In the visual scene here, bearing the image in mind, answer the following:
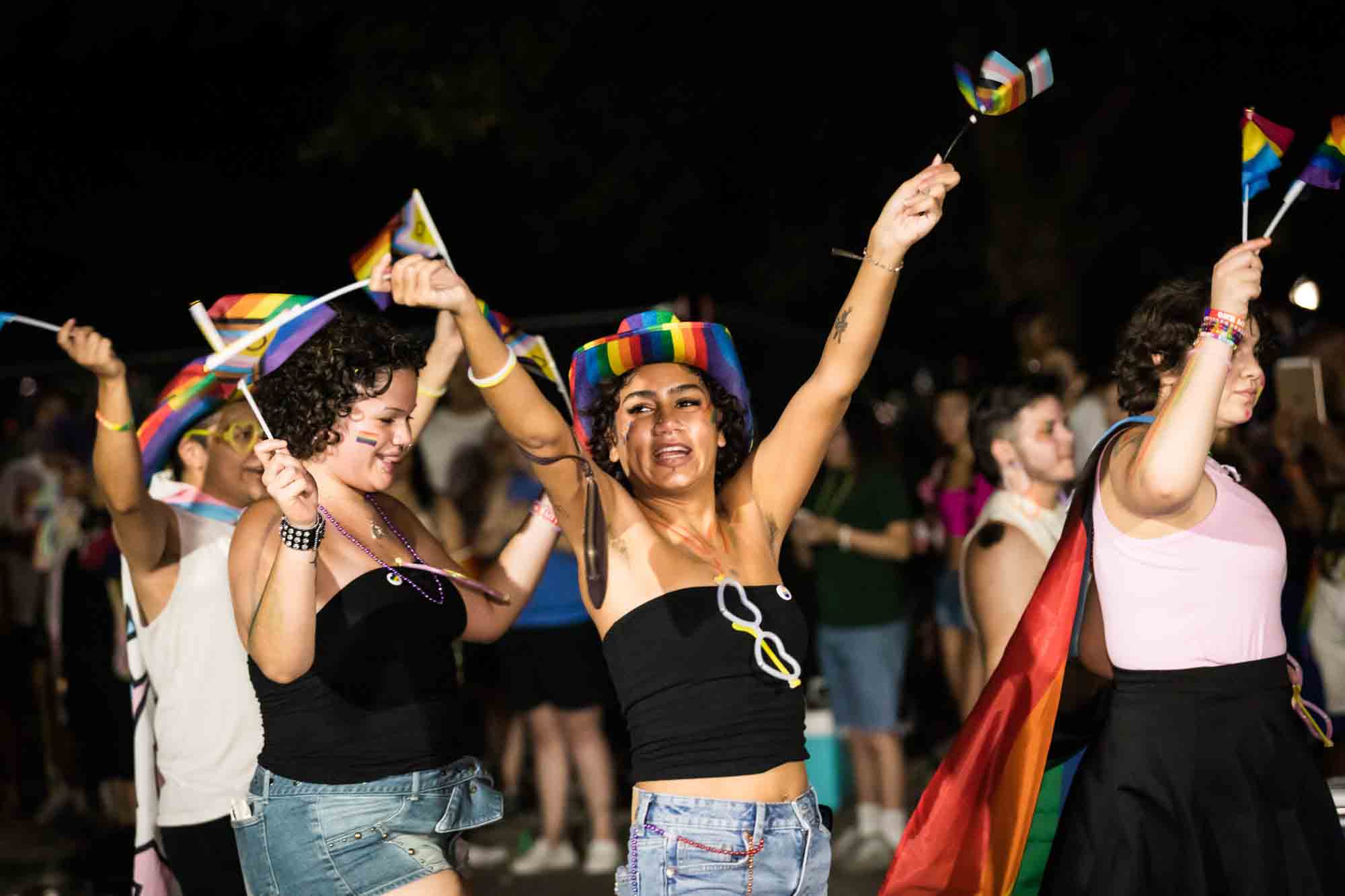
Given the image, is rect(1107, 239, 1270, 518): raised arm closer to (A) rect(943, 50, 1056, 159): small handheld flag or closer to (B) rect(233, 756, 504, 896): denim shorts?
(A) rect(943, 50, 1056, 159): small handheld flag

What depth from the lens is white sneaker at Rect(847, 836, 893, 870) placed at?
7.13m

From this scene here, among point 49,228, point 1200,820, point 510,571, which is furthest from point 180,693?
point 49,228

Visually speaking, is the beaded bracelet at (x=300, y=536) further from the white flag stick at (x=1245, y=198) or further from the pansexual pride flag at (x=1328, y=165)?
the pansexual pride flag at (x=1328, y=165)

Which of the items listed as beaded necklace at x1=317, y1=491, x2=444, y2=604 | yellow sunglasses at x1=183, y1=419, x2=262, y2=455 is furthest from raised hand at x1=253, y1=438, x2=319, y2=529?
yellow sunglasses at x1=183, y1=419, x2=262, y2=455

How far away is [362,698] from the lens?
11.7 feet

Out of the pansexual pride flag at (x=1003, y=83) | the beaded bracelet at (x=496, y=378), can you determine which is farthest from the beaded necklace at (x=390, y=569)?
the pansexual pride flag at (x=1003, y=83)

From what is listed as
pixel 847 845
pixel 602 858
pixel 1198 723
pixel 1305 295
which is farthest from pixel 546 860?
pixel 1305 295

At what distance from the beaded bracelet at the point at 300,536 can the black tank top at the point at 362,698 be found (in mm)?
318

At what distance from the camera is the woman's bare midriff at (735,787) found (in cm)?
333

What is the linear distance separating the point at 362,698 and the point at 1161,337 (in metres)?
2.08

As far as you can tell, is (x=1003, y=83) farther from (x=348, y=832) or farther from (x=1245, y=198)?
(x=348, y=832)

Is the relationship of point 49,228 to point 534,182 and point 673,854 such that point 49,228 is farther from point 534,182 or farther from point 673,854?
point 673,854

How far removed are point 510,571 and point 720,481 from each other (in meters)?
0.64

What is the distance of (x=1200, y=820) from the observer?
3494mm
